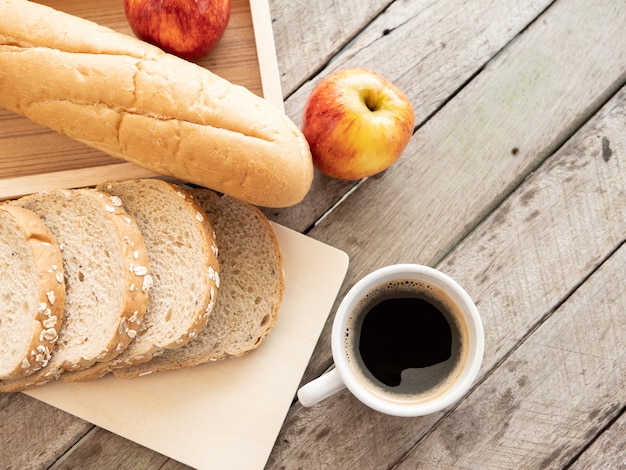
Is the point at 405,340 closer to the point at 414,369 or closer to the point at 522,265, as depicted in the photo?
the point at 414,369

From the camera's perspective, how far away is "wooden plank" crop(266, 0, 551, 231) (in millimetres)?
1196

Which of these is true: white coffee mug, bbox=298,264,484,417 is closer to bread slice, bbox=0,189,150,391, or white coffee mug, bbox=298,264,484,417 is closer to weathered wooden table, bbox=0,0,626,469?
weathered wooden table, bbox=0,0,626,469

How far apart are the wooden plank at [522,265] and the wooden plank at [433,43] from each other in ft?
0.82

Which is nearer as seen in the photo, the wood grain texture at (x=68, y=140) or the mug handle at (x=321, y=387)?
the mug handle at (x=321, y=387)

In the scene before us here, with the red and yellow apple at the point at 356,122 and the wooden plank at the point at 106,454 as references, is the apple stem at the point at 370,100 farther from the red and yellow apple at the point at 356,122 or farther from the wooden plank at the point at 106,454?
the wooden plank at the point at 106,454

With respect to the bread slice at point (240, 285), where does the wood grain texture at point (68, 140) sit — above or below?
above

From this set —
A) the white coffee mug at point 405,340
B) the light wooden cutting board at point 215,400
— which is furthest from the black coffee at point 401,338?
the light wooden cutting board at point 215,400

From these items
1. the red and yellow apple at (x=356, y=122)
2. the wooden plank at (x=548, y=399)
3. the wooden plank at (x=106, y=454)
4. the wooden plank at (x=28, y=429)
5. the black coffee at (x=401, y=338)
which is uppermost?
the red and yellow apple at (x=356, y=122)

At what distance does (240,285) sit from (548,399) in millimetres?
658

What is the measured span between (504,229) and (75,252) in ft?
2.76

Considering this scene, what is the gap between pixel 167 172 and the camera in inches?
39.9

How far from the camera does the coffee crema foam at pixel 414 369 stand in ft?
3.26

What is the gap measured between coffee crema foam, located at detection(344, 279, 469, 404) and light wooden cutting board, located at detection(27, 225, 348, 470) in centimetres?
14

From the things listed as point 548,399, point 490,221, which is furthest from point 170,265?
point 548,399
